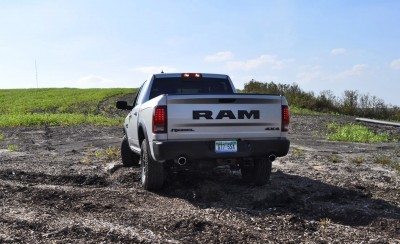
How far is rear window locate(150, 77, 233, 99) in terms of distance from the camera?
28.1 ft

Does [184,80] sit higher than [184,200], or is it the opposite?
[184,80]

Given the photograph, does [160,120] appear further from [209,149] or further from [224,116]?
[224,116]

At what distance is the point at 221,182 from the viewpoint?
27.1 ft

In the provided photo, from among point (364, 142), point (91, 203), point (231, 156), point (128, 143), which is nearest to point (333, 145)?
point (364, 142)

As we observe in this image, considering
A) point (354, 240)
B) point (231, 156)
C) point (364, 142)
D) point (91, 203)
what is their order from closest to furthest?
1. point (354, 240)
2. point (91, 203)
3. point (231, 156)
4. point (364, 142)

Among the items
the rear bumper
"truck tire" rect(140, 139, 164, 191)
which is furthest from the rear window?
the rear bumper

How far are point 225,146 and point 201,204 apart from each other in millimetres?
940

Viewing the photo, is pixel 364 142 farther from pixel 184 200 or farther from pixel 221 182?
pixel 184 200

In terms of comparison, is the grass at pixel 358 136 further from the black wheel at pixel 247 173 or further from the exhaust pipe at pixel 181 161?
the exhaust pipe at pixel 181 161

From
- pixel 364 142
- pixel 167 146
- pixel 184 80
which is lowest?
pixel 364 142

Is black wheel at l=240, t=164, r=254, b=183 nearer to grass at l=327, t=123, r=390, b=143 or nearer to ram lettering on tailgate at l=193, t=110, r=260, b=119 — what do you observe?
ram lettering on tailgate at l=193, t=110, r=260, b=119

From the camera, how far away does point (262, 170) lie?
25.7 feet

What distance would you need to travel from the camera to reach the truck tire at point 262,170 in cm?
782

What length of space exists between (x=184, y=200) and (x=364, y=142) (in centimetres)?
1196
